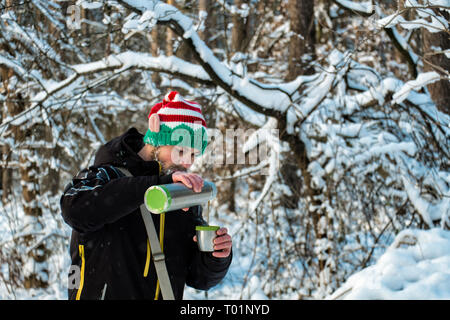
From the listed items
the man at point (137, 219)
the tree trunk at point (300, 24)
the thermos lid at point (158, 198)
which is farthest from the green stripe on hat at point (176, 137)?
the tree trunk at point (300, 24)

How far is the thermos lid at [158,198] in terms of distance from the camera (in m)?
1.34

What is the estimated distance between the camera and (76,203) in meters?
1.55

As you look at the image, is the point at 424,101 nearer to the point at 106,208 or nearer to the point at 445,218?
the point at 445,218

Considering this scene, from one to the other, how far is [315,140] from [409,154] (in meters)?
1.11

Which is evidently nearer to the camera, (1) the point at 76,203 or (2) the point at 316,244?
(1) the point at 76,203

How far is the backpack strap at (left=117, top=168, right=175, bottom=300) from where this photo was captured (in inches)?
64.2

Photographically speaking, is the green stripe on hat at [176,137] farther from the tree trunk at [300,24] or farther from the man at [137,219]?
the tree trunk at [300,24]

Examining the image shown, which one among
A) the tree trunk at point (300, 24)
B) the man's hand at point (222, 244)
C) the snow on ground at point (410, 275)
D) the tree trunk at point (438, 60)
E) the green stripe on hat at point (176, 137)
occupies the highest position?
the tree trunk at point (300, 24)

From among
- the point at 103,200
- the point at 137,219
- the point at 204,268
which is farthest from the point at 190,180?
the point at 204,268

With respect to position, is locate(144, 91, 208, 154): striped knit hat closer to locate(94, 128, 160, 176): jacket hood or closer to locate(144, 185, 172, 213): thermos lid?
locate(94, 128, 160, 176): jacket hood

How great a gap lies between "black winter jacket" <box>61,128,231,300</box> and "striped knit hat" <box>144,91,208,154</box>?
0.12 meters

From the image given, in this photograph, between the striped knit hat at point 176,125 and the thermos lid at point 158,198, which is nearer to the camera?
the thermos lid at point 158,198
